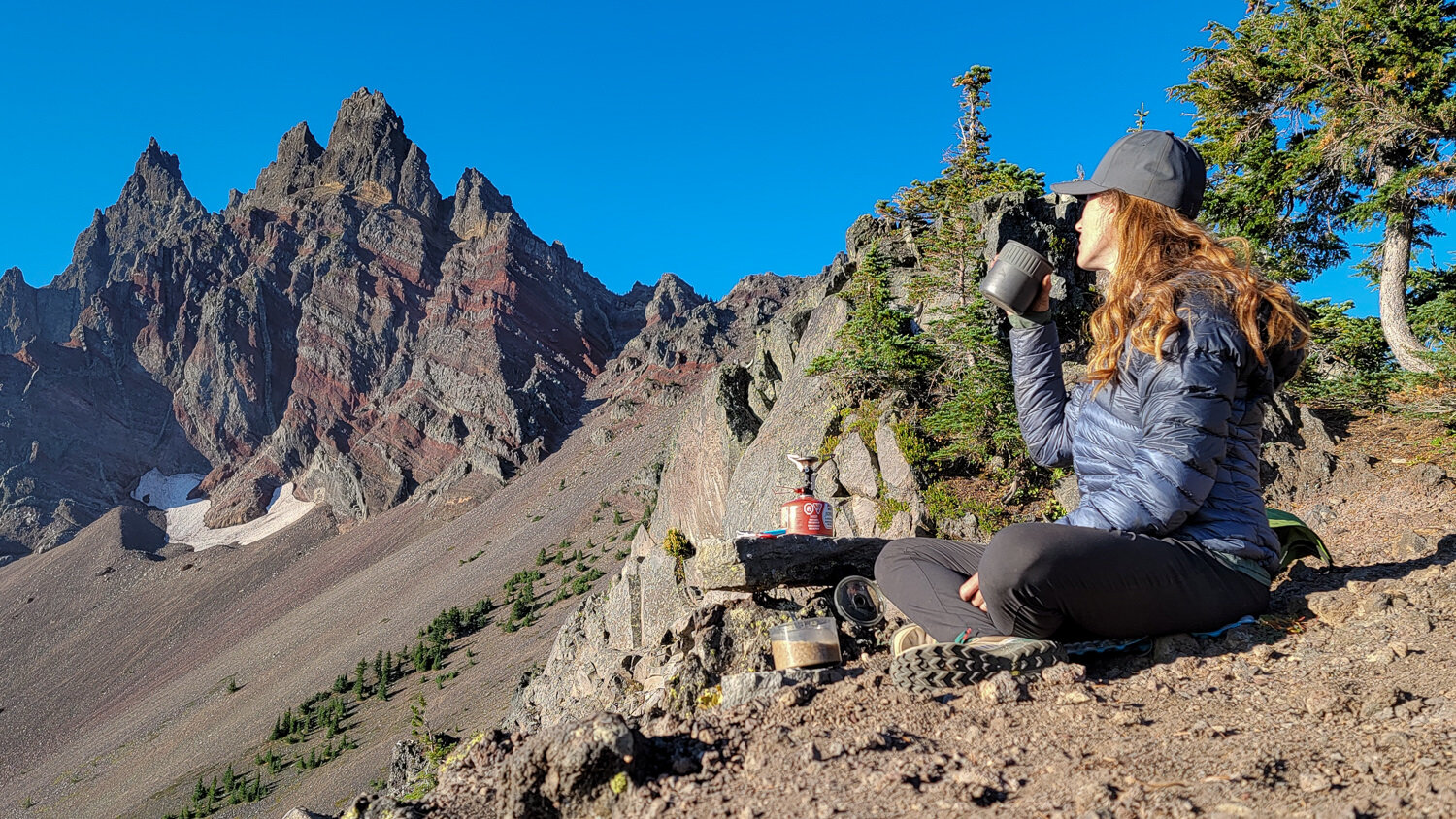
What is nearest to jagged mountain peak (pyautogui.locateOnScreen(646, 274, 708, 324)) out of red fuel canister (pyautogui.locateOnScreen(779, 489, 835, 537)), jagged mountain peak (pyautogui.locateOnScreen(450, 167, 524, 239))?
jagged mountain peak (pyautogui.locateOnScreen(450, 167, 524, 239))

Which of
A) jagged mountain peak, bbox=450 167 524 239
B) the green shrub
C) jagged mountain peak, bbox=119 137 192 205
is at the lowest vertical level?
the green shrub

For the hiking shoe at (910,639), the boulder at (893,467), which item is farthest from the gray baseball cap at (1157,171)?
the boulder at (893,467)

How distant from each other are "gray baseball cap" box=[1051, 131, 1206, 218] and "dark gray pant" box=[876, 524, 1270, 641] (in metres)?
1.48

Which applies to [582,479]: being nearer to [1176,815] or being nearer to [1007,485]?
[1007,485]

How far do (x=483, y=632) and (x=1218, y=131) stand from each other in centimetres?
4567

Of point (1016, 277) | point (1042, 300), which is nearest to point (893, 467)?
point (1042, 300)

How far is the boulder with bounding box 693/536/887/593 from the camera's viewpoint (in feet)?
19.6

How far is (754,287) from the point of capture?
13312 cm

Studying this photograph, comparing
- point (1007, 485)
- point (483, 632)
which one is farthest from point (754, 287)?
point (1007, 485)

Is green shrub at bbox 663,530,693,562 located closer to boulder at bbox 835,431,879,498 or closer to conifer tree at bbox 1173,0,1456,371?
boulder at bbox 835,431,879,498

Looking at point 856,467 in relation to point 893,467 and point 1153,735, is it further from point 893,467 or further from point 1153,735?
point 1153,735

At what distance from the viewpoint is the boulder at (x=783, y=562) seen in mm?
5969

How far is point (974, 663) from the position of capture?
3613 mm

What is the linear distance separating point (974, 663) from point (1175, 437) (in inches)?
49.2
